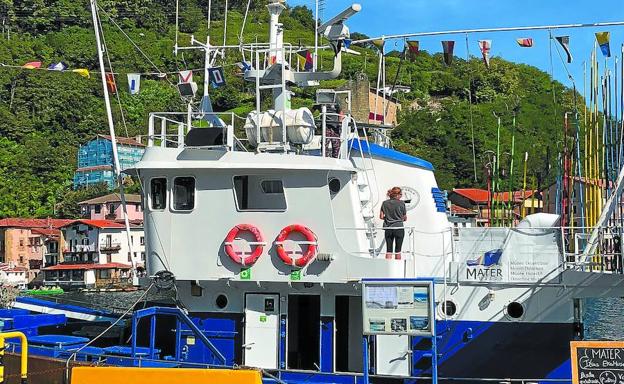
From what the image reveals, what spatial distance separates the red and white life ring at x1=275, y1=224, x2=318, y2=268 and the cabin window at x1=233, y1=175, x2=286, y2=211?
0.68 m

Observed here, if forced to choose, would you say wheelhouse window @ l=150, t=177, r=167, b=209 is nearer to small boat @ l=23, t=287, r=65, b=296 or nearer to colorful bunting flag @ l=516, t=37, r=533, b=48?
colorful bunting flag @ l=516, t=37, r=533, b=48

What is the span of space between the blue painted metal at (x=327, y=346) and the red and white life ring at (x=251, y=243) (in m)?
1.69

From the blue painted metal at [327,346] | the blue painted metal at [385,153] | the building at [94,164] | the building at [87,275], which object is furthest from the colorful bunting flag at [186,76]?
the building at [94,164]

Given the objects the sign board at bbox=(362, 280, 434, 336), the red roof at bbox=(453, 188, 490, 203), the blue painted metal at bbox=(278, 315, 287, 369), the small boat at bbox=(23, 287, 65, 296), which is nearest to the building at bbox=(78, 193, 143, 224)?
the small boat at bbox=(23, 287, 65, 296)

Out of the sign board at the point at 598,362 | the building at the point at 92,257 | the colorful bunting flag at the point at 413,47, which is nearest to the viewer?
the sign board at the point at 598,362

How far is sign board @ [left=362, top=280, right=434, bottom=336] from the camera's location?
11.4 metres

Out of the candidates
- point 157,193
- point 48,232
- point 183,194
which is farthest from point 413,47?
point 48,232

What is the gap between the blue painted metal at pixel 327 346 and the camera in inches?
549

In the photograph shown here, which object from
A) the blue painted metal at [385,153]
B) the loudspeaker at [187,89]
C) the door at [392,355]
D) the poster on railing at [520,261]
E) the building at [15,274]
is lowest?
the building at [15,274]

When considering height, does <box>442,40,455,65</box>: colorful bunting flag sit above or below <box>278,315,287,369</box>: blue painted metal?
above

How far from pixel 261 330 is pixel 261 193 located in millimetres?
2497

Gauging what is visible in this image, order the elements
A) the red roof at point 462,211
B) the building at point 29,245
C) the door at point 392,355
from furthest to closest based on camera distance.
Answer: the building at point 29,245 < the red roof at point 462,211 < the door at point 392,355

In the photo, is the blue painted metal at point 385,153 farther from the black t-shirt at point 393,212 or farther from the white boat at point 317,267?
the black t-shirt at point 393,212

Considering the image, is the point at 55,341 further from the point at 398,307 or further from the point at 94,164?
the point at 94,164
